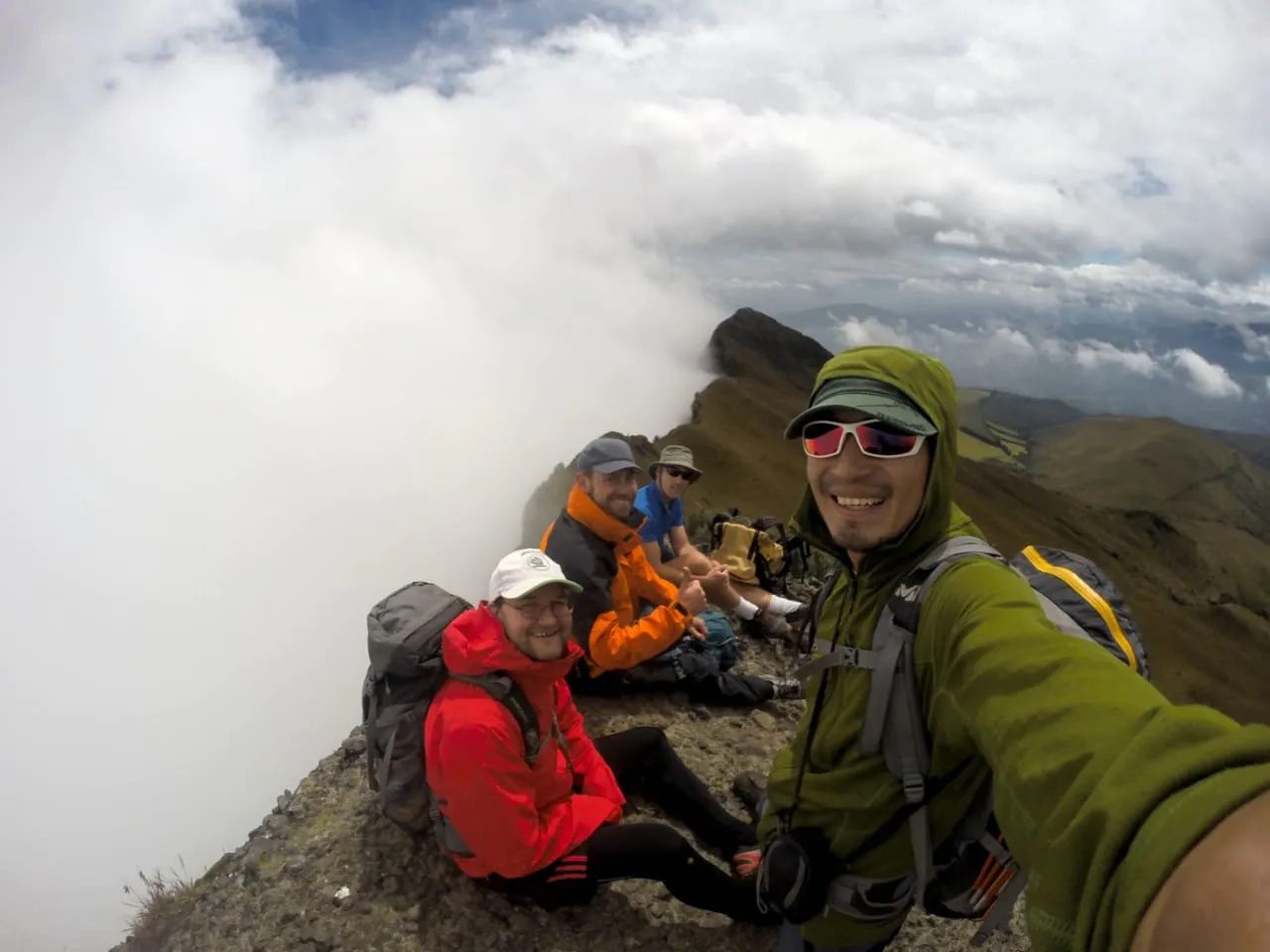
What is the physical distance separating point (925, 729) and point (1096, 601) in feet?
2.25

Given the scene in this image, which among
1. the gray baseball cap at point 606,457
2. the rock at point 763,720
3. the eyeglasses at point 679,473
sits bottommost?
the rock at point 763,720

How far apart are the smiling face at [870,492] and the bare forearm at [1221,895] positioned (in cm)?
155

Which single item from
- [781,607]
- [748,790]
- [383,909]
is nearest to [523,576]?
[383,909]

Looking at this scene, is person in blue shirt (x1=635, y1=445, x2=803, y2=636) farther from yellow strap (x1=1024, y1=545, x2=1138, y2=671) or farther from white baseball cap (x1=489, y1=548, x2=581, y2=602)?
yellow strap (x1=1024, y1=545, x2=1138, y2=671)

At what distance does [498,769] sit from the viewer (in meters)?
3.91

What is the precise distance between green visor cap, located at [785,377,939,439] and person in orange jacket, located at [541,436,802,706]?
3.51 metres

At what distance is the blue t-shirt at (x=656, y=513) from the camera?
344 inches

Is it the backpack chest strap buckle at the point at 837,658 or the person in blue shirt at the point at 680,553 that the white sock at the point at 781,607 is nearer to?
the person in blue shirt at the point at 680,553

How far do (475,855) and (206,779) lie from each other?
16638 centimetres

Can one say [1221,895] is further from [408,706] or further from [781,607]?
[781,607]

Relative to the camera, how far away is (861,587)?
9.13 feet

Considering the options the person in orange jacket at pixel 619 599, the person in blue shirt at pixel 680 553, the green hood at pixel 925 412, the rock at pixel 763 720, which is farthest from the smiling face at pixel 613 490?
the green hood at pixel 925 412

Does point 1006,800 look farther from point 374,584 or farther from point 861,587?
point 374,584

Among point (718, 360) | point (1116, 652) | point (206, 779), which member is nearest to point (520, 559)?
point (1116, 652)
